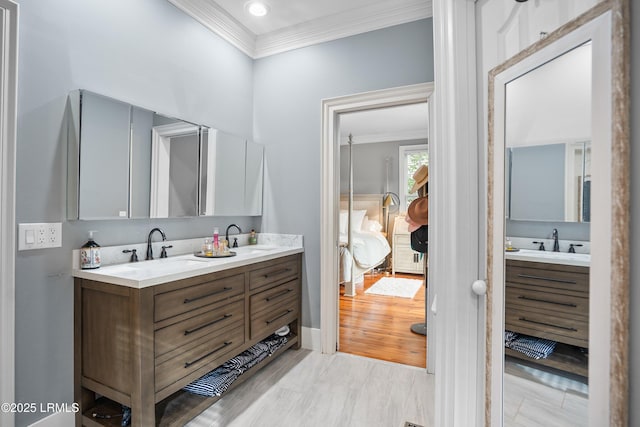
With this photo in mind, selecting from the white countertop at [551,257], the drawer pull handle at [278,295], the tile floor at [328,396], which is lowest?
the tile floor at [328,396]

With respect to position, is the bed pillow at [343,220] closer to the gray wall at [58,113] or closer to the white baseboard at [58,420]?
the gray wall at [58,113]

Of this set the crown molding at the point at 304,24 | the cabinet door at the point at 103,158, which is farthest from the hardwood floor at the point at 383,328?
the crown molding at the point at 304,24

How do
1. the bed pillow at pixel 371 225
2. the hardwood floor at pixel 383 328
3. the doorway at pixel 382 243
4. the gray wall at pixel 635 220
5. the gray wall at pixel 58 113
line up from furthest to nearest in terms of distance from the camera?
the bed pillow at pixel 371 225 → the doorway at pixel 382 243 → the hardwood floor at pixel 383 328 → the gray wall at pixel 58 113 → the gray wall at pixel 635 220

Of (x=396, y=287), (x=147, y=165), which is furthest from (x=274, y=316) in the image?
(x=396, y=287)

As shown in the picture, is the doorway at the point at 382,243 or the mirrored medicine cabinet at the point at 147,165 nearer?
the mirrored medicine cabinet at the point at 147,165

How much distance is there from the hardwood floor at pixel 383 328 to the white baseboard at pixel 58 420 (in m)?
1.92

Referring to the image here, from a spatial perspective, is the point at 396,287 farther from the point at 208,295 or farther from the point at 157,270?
the point at 157,270

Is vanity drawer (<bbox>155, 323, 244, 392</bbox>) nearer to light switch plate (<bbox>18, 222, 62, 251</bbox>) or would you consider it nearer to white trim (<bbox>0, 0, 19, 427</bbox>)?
white trim (<bbox>0, 0, 19, 427</bbox>)

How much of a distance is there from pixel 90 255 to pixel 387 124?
497cm

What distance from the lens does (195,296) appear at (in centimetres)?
183

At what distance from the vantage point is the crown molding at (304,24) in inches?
100

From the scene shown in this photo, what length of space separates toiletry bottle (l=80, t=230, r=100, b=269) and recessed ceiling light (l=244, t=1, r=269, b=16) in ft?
6.86

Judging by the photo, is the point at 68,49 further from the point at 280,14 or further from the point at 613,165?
the point at 613,165

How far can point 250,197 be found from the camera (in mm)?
2992
